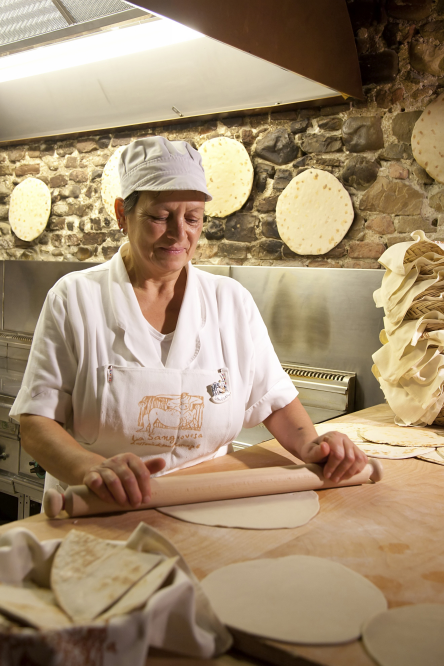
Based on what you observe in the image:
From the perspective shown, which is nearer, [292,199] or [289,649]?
[289,649]

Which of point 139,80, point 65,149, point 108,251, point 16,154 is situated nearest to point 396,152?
point 139,80

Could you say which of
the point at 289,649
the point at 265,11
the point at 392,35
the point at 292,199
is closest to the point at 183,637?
the point at 289,649

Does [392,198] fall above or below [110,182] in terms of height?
below

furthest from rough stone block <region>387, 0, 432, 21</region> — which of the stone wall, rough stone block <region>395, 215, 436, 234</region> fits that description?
rough stone block <region>395, 215, 436, 234</region>

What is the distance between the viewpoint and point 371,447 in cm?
147

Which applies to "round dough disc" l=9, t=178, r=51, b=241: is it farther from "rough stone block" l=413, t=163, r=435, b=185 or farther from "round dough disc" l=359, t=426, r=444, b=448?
"round dough disc" l=359, t=426, r=444, b=448

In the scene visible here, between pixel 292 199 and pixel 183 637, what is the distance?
6.89 ft

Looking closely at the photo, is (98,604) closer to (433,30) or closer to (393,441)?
(393,441)

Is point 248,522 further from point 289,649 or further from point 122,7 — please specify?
point 122,7

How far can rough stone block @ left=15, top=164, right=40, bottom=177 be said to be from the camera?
3545 mm

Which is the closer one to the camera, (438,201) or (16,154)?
(438,201)

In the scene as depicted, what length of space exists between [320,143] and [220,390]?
1.50 meters

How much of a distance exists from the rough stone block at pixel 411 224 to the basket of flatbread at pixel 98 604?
6.03ft

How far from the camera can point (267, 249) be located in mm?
2553
